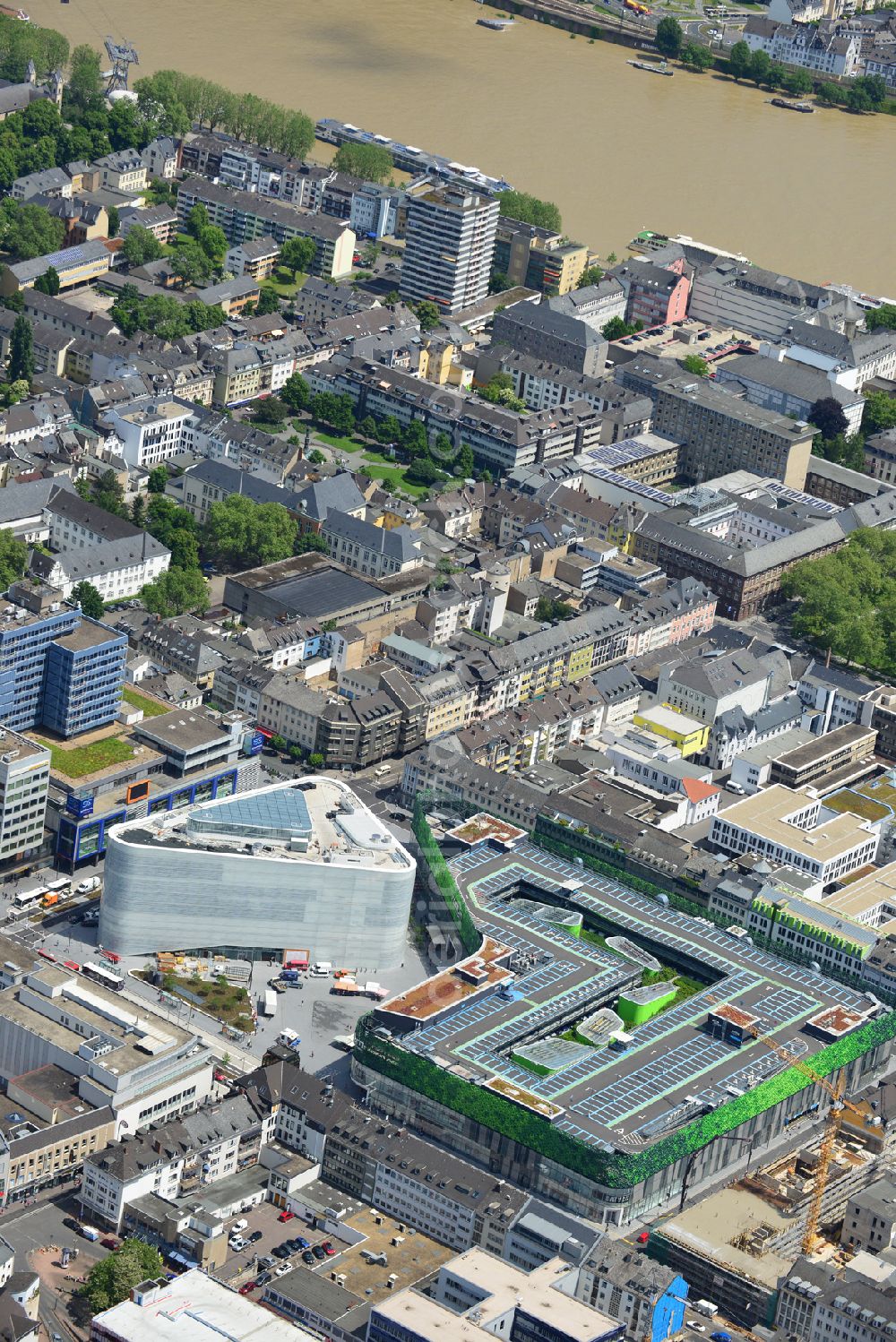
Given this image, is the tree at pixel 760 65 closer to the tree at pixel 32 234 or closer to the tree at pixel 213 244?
the tree at pixel 213 244

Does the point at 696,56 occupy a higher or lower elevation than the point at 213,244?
higher

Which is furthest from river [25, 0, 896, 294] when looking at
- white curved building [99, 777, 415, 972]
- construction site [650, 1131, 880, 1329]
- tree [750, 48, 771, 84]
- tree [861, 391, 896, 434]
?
construction site [650, 1131, 880, 1329]

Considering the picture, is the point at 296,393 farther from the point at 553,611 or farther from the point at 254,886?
the point at 254,886

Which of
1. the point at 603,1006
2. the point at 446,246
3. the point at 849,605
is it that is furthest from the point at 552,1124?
the point at 446,246

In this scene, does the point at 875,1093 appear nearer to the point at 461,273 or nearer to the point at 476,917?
the point at 476,917

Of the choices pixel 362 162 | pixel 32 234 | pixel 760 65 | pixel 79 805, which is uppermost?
pixel 760 65

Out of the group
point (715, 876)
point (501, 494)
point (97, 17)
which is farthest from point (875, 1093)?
point (97, 17)
